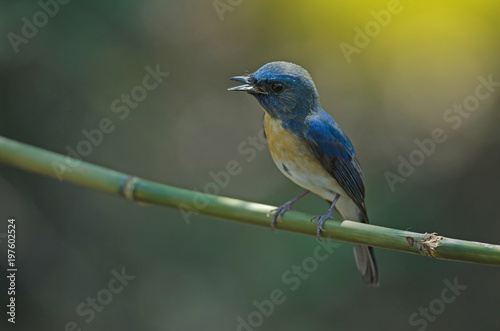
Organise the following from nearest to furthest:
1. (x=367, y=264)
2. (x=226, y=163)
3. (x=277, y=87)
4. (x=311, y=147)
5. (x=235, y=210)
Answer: (x=235, y=210)
(x=277, y=87)
(x=311, y=147)
(x=367, y=264)
(x=226, y=163)

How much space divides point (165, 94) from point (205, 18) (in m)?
0.69

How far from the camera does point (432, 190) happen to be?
4.62m

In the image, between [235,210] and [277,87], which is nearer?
[235,210]

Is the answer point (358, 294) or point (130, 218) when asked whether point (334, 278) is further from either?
point (130, 218)

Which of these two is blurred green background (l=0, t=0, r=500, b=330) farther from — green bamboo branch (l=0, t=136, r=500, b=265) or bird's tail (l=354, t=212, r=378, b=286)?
green bamboo branch (l=0, t=136, r=500, b=265)

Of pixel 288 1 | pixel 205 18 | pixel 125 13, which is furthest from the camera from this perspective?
pixel 205 18

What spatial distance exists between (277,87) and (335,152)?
0.68 metres

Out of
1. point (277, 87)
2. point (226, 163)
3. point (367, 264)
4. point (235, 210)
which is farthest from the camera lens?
point (226, 163)

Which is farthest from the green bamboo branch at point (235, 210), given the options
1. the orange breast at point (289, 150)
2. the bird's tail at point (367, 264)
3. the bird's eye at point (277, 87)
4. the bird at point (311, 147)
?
the bird's tail at point (367, 264)

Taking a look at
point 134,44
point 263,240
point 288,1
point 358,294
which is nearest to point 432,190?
point 358,294

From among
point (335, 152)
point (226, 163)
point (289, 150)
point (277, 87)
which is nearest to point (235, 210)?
point (277, 87)

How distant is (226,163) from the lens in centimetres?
505

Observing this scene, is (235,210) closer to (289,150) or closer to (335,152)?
(289,150)

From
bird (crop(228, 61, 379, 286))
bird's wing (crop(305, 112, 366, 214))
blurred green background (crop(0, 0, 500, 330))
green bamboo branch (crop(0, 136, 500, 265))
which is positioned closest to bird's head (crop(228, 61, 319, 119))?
bird (crop(228, 61, 379, 286))
